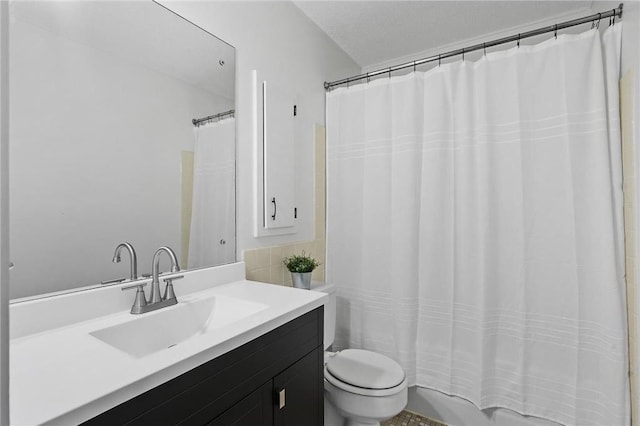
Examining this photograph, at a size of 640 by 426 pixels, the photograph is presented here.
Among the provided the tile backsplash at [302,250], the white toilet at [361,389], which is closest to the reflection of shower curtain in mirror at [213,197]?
the tile backsplash at [302,250]

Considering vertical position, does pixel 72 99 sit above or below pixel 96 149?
above

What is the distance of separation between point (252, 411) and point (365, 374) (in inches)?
30.9

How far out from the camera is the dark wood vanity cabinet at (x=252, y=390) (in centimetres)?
69

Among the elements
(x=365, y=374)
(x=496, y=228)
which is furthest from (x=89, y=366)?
(x=496, y=228)

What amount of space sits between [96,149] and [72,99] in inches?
6.2

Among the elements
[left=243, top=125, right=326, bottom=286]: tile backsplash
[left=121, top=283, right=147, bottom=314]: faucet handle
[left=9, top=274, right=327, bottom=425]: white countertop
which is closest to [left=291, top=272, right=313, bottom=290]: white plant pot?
[left=243, top=125, right=326, bottom=286]: tile backsplash

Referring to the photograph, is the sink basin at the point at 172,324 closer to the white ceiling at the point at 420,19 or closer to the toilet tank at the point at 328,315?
the toilet tank at the point at 328,315

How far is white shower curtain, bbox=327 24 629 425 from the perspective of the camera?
1.46 metres

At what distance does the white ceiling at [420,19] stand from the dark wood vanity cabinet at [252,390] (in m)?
1.75

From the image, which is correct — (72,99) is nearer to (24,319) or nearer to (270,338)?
(24,319)

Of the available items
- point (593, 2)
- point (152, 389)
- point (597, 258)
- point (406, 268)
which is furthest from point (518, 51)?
point (152, 389)

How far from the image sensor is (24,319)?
0.85 metres

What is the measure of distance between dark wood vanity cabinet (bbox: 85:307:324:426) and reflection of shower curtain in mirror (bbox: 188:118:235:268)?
0.54m

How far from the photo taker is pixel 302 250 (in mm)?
2010
